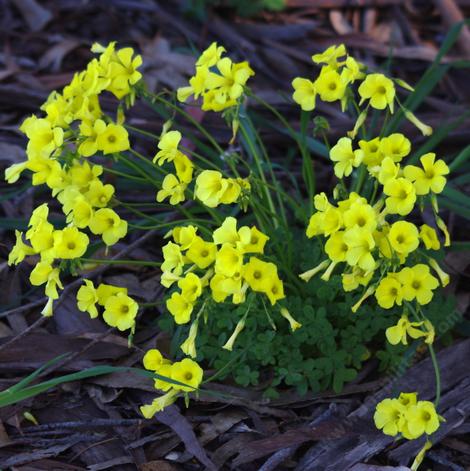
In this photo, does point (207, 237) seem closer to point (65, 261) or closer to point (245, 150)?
point (65, 261)

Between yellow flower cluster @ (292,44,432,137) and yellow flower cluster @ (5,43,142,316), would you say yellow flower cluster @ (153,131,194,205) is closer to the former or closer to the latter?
yellow flower cluster @ (5,43,142,316)

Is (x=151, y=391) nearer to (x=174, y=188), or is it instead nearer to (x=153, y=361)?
(x=153, y=361)

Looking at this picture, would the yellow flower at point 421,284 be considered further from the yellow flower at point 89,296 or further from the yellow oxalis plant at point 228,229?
the yellow flower at point 89,296

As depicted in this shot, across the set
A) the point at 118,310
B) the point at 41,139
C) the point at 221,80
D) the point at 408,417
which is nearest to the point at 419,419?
the point at 408,417

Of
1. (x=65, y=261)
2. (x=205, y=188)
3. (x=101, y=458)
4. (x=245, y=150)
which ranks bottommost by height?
(x=101, y=458)

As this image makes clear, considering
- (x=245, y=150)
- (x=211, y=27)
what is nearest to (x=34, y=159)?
(x=245, y=150)

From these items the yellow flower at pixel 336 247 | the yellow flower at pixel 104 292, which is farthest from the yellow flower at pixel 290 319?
the yellow flower at pixel 104 292
